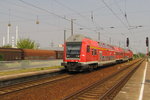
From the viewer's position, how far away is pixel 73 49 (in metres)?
17.6

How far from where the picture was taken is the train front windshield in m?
17.3

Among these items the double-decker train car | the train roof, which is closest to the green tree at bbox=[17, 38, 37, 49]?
the double-decker train car

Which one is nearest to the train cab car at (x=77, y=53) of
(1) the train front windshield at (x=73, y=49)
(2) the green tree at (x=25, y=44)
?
(1) the train front windshield at (x=73, y=49)

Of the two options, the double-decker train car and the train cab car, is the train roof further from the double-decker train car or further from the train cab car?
the double-decker train car

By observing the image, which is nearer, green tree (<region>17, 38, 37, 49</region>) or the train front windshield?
the train front windshield

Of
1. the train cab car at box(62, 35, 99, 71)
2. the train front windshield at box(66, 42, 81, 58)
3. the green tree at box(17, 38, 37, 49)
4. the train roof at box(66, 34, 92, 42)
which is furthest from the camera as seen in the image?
the green tree at box(17, 38, 37, 49)

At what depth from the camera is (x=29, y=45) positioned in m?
62.2

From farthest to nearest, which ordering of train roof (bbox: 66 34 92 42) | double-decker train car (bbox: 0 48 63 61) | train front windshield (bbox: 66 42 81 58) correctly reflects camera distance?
double-decker train car (bbox: 0 48 63 61), train roof (bbox: 66 34 92 42), train front windshield (bbox: 66 42 81 58)

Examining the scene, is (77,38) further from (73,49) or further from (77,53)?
(77,53)

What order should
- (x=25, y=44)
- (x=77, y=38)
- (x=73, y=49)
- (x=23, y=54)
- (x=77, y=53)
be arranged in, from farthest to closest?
1. (x=25, y=44)
2. (x=23, y=54)
3. (x=77, y=38)
4. (x=73, y=49)
5. (x=77, y=53)

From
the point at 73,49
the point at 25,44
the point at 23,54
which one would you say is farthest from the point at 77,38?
the point at 25,44

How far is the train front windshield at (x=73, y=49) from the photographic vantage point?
17344 mm

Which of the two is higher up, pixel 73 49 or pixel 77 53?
pixel 73 49

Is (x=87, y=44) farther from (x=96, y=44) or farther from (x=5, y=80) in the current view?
(x=5, y=80)
